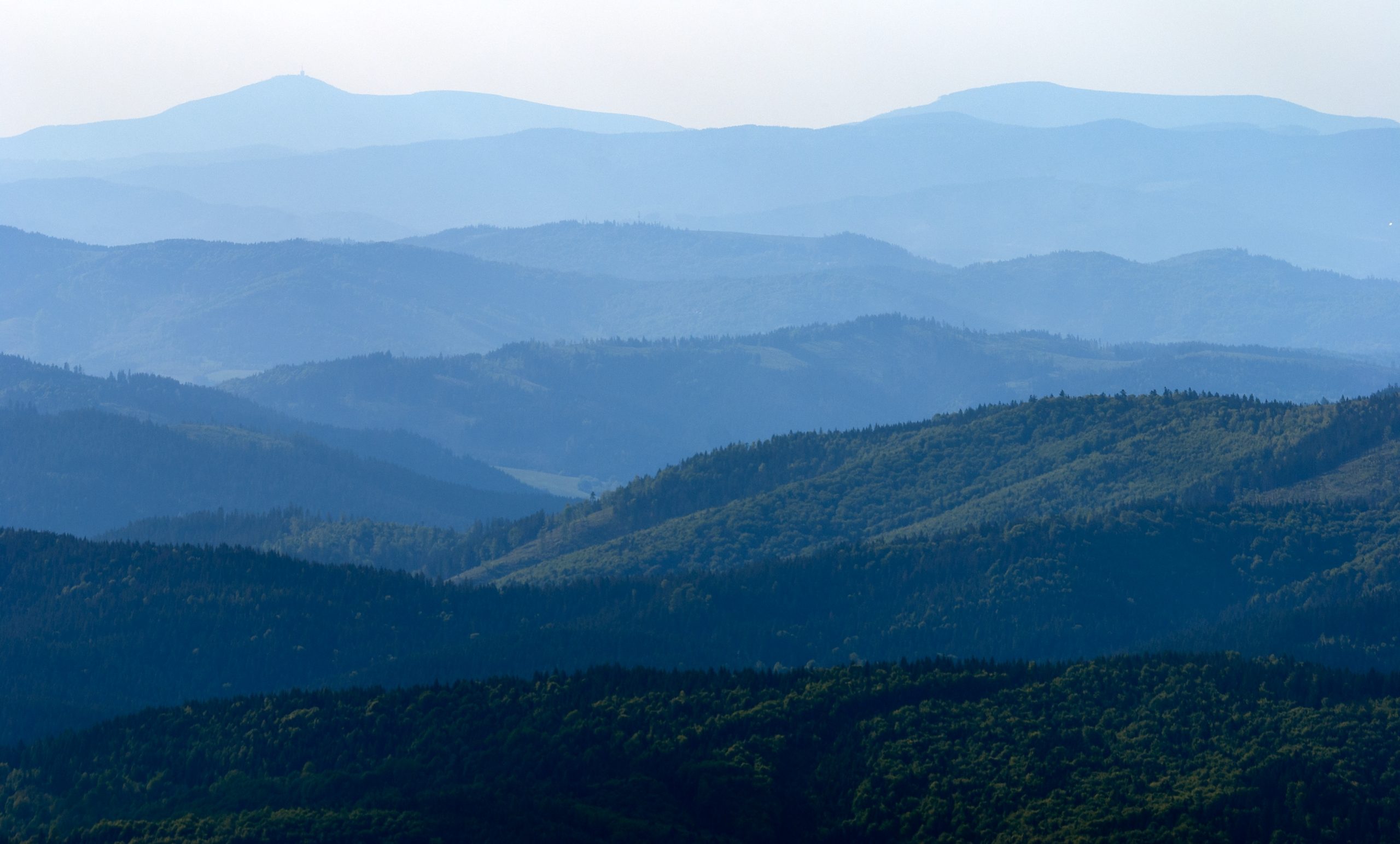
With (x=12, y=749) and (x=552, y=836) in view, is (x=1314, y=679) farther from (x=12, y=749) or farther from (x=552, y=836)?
(x=12, y=749)

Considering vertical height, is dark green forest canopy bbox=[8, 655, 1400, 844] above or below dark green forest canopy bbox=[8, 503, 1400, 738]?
below

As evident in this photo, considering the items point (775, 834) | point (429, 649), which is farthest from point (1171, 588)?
point (775, 834)

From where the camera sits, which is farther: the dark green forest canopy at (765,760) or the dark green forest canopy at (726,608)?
the dark green forest canopy at (726,608)

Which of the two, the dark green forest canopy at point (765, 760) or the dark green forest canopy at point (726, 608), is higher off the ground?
the dark green forest canopy at point (726, 608)

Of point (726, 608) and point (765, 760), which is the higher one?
point (726, 608)
